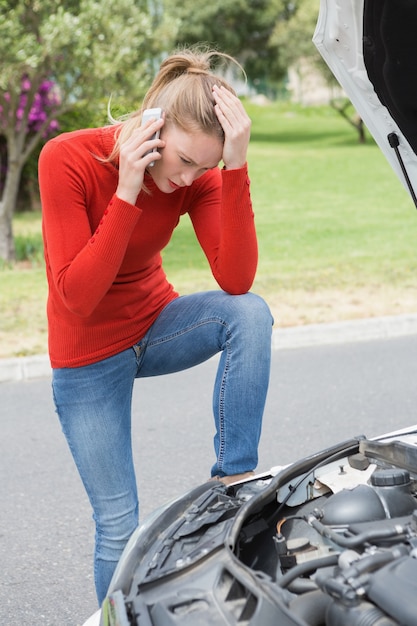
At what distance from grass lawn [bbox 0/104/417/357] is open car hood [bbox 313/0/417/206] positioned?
17.1ft

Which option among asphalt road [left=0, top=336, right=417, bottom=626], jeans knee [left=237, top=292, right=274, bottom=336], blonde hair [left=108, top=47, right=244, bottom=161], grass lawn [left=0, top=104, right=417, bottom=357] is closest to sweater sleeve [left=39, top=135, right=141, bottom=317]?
blonde hair [left=108, top=47, right=244, bottom=161]

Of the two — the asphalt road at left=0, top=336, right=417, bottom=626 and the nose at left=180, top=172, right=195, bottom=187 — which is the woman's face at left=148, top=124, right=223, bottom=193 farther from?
the asphalt road at left=0, top=336, right=417, bottom=626

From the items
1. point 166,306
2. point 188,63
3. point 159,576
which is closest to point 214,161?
point 188,63

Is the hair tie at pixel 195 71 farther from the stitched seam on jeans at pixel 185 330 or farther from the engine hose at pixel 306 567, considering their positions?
the engine hose at pixel 306 567

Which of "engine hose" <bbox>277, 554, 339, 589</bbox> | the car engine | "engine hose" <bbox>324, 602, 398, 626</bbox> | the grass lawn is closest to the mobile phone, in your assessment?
the car engine

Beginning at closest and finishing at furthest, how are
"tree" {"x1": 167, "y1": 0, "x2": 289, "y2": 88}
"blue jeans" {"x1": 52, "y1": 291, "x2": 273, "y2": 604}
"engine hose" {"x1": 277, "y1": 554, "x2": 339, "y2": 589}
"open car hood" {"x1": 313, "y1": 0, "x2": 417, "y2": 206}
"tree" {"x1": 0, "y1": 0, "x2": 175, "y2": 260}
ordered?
"engine hose" {"x1": 277, "y1": 554, "x2": 339, "y2": 589} → "open car hood" {"x1": 313, "y1": 0, "x2": 417, "y2": 206} → "blue jeans" {"x1": 52, "y1": 291, "x2": 273, "y2": 604} → "tree" {"x1": 0, "y1": 0, "x2": 175, "y2": 260} → "tree" {"x1": 167, "y1": 0, "x2": 289, "y2": 88}

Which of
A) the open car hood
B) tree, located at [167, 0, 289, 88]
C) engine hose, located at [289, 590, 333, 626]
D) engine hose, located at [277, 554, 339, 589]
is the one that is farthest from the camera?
tree, located at [167, 0, 289, 88]

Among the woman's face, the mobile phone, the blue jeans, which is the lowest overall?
the blue jeans

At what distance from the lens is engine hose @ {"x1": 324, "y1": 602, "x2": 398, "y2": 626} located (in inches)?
71.9

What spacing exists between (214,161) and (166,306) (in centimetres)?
57

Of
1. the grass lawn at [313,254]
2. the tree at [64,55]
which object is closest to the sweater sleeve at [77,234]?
the grass lawn at [313,254]

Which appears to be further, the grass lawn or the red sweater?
the grass lawn

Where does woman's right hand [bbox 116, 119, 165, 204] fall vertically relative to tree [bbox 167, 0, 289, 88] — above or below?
above

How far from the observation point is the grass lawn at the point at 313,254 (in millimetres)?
8516
